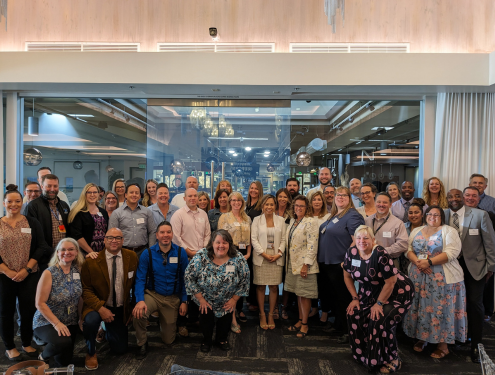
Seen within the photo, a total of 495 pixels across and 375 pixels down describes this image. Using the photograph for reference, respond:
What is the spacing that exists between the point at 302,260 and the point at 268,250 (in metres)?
0.41

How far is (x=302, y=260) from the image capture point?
397cm

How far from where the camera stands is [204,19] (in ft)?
18.6

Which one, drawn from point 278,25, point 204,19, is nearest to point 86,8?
point 204,19

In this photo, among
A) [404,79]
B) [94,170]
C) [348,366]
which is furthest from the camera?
[94,170]

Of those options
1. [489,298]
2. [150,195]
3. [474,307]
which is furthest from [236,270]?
[489,298]

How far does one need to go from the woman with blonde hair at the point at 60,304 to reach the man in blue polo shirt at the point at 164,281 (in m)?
0.59

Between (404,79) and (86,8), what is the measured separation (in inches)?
200

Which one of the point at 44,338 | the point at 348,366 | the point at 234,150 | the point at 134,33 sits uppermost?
the point at 134,33

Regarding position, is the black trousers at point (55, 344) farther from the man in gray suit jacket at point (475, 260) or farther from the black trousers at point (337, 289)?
the man in gray suit jacket at point (475, 260)

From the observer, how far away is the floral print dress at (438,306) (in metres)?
3.45

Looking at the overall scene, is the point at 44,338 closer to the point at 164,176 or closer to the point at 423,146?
the point at 164,176

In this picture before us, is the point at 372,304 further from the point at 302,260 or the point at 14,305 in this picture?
the point at 14,305

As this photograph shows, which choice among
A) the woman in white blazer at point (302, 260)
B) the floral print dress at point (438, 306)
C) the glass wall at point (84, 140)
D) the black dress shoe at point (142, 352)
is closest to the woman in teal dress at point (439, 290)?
the floral print dress at point (438, 306)

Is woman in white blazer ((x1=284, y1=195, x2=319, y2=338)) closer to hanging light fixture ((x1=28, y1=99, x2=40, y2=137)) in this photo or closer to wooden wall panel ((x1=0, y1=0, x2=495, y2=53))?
wooden wall panel ((x1=0, y1=0, x2=495, y2=53))
